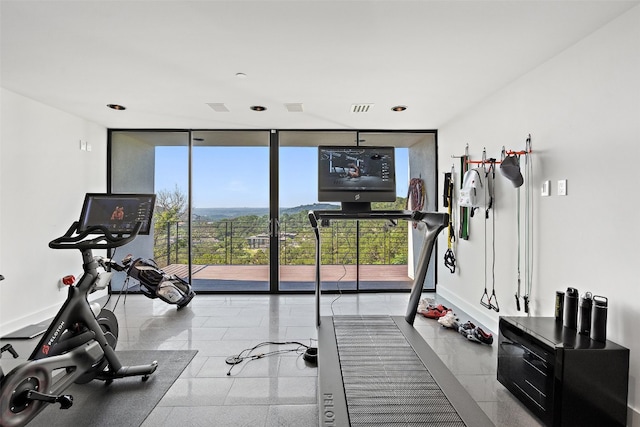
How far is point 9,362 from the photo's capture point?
2.83 metres

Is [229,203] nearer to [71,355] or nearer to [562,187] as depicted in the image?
[71,355]

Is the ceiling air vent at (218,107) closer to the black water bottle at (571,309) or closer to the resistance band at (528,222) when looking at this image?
the resistance band at (528,222)

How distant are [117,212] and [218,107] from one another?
2076mm

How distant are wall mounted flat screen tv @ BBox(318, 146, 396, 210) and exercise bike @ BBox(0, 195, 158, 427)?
4.50 feet

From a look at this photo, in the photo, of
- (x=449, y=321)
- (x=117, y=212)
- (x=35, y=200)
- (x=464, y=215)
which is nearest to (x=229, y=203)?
(x=35, y=200)

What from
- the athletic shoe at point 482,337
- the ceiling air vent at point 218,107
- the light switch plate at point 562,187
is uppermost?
the ceiling air vent at point 218,107

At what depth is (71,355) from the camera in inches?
82.7

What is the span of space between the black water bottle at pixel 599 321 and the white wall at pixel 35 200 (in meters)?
5.03

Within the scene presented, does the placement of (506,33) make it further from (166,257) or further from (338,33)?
(166,257)

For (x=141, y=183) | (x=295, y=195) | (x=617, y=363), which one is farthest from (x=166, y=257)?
(x=617, y=363)

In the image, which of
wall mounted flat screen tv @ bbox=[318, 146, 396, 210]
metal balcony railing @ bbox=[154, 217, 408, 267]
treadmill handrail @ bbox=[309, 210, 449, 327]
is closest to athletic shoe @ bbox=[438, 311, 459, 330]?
treadmill handrail @ bbox=[309, 210, 449, 327]

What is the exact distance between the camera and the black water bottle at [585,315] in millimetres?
2102

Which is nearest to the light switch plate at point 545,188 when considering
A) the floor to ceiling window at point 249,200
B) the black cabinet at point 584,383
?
the black cabinet at point 584,383

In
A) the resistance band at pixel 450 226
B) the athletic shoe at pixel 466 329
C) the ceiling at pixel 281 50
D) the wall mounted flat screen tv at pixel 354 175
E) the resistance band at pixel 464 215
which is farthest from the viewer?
the resistance band at pixel 450 226
